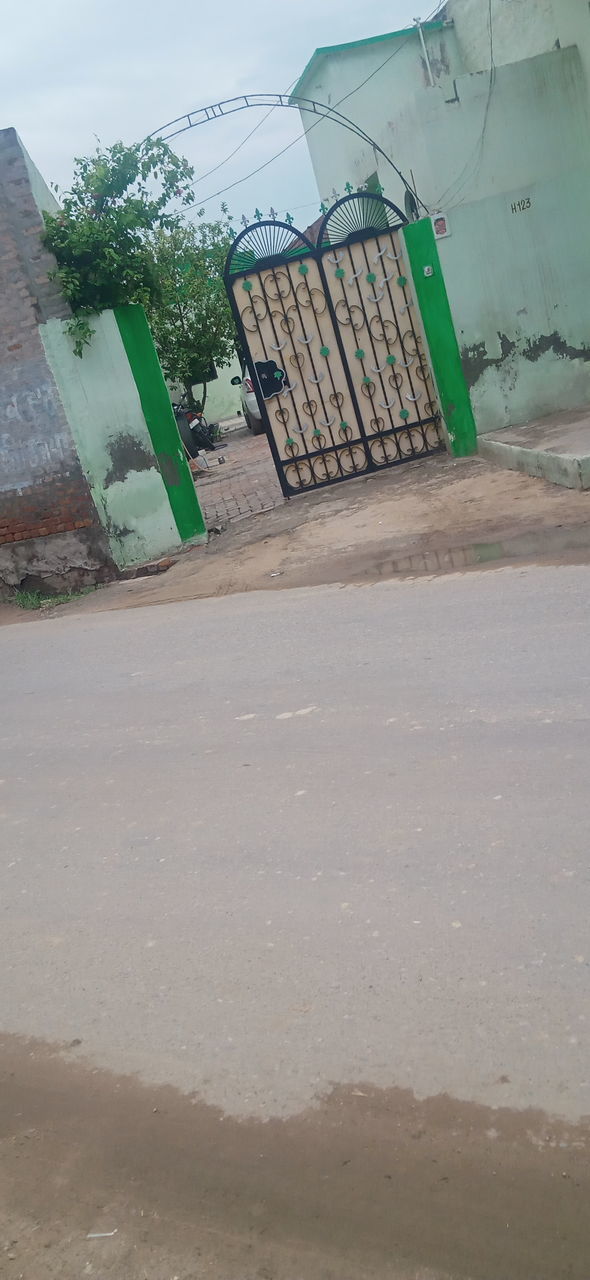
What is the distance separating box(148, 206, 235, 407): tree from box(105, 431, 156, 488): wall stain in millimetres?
14898

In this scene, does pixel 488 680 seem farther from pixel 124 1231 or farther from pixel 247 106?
pixel 247 106

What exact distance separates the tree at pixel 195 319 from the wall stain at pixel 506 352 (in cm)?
Answer: 1494

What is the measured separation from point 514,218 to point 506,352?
1340 mm

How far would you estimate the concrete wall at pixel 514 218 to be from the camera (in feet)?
35.5

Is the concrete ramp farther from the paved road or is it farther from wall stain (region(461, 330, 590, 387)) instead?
the paved road

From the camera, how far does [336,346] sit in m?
11.3

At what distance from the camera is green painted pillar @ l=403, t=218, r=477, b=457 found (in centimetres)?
1088

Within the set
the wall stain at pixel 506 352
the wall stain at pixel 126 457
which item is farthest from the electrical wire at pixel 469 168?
the wall stain at pixel 126 457

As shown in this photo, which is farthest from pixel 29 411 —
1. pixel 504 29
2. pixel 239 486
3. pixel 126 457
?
pixel 504 29

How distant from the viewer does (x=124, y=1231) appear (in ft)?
7.82

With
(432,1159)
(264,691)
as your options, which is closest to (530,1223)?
(432,1159)

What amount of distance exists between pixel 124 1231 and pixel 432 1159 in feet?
2.36

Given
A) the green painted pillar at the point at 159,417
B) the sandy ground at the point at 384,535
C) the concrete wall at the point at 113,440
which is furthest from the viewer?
the green painted pillar at the point at 159,417

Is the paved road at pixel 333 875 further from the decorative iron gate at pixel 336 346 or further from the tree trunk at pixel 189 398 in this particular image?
the tree trunk at pixel 189 398
